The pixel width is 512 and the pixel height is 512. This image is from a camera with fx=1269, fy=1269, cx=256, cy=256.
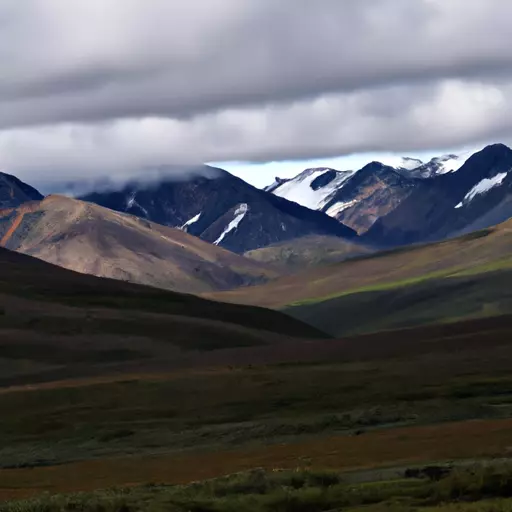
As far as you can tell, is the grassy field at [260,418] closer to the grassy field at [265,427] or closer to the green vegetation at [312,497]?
the grassy field at [265,427]

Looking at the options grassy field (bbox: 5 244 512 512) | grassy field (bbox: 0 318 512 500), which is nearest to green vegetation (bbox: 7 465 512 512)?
grassy field (bbox: 5 244 512 512)

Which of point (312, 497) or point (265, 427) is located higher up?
point (312, 497)

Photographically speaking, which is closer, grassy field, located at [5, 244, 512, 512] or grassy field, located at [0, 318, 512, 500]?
grassy field, located at [5, 244, 512, 512]

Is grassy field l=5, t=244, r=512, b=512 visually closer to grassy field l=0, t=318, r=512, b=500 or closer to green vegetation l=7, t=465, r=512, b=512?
green vegetation l=7, t=465, r=512, b=512

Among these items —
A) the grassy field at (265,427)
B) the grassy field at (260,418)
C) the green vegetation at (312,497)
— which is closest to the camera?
the green vegetation at (312,497)

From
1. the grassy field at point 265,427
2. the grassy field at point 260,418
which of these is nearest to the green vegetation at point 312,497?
the grassy field at point 265,427

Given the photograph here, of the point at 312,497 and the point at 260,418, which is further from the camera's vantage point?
the point at 260,418

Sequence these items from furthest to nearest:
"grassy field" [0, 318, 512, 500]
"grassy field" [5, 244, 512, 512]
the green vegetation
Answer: "grassy field" [0, 318, 512, 500]
"grassy field" [5, 244, 512, 512]
the green vegetation

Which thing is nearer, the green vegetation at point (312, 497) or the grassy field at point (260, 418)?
the green vegetation at point (312, 497)

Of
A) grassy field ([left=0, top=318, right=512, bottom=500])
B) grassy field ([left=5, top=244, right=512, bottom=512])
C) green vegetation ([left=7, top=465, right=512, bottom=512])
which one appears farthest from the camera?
grassy field ([left=0, top=318, right=512, bottom=500])

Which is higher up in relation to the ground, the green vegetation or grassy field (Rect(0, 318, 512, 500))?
the green vegetation

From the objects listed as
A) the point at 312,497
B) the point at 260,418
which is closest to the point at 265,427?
the point at 260,418

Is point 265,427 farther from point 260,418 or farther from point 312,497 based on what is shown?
point 312,497

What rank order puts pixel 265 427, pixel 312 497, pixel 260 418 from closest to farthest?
pixel 312 497
pixel 265 427
pixel 260 418
